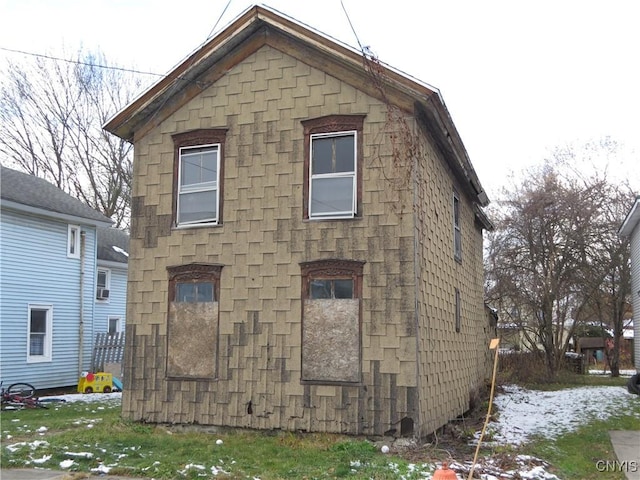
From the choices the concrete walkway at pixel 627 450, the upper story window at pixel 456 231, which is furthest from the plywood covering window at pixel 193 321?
the concrete walkway at pixel 627 450

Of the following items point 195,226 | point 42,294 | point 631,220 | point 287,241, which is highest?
point 631,220

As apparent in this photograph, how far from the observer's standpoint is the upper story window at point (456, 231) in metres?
14.2

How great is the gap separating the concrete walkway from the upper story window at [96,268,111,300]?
18.1 meters

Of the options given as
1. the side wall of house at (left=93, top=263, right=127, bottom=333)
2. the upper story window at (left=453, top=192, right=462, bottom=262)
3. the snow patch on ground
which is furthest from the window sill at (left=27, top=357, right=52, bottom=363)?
the snow patch on ground

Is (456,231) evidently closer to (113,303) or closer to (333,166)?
(333,166)

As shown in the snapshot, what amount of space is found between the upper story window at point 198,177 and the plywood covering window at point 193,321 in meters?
0.97

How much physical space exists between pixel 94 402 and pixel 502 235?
61.5ft

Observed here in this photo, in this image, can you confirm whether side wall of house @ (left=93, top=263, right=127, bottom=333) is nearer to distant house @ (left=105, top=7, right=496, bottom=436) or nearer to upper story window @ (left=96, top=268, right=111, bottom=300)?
upper story window @ (left=96, top=268, right=111, bottom=300)

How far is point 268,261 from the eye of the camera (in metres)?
10.9

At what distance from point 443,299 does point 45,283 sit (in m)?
13.3

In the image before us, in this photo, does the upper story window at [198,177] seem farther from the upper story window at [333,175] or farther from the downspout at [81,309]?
the downspout at [81,309]

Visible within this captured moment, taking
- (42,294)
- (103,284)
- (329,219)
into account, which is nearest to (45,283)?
(42,294)

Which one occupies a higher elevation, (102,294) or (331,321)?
(102,294)

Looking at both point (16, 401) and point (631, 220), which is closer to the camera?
point (16, 401)
